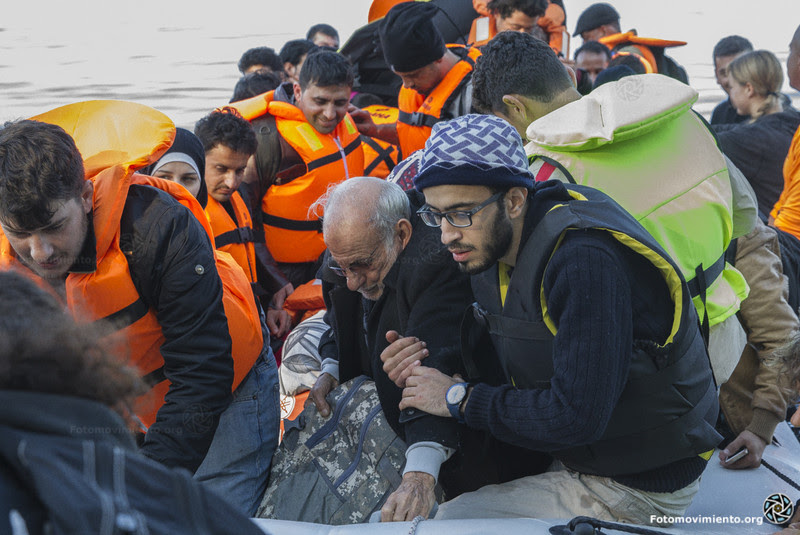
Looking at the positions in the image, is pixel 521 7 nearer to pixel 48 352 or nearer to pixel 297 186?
pixel 297 186

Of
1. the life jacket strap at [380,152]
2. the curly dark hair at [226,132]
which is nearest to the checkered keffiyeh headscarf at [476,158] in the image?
the curly dark hair at [226,132]

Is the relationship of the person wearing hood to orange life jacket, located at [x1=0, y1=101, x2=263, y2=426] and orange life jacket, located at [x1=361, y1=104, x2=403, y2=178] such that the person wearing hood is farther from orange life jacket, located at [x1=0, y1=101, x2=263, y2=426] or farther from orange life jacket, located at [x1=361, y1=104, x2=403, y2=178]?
orange life jacket, located at [x1=361, y1=104, x2=403, y2=178]

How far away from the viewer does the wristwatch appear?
1.92m

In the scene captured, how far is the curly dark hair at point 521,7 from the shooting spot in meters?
4.68

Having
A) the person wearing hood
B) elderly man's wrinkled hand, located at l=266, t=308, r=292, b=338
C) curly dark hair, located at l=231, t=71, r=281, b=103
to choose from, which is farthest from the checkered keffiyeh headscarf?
curly dark hair, located at l=231, t=71, r=281, b=103

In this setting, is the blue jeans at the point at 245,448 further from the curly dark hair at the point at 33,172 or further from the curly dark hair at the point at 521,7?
the curly dark hair at the point at 521,7

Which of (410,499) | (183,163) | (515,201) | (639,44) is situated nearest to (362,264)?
(515,201)

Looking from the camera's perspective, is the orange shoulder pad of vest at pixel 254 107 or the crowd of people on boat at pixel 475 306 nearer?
the crowd of people on boat at pixel 475 306

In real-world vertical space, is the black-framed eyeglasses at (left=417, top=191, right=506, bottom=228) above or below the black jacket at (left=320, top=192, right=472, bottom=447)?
above

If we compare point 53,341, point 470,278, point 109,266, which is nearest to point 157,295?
point 109,266

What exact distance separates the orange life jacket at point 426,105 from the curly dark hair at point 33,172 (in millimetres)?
2711

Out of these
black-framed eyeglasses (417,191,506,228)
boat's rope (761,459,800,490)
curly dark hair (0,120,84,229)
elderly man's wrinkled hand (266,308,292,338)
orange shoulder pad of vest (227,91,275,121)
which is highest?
curly dark hair (0,120,84,229)

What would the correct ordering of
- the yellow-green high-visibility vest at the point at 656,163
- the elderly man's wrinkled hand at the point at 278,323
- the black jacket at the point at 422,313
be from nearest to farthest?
the black jacket at the point at 422,313 < the yellow-green high-visibility vest at the point at 656,163 < the elderly man's wrinkled hand at the point at 278,323

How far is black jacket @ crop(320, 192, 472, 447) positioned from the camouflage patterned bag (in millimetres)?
100
